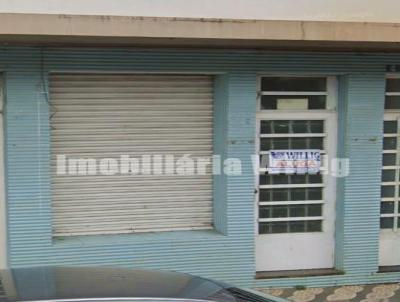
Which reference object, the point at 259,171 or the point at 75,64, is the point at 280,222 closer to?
the point at 259,171

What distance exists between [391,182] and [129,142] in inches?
119

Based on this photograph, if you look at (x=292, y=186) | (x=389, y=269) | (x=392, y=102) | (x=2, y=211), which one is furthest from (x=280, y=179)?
(x=2, y=211)

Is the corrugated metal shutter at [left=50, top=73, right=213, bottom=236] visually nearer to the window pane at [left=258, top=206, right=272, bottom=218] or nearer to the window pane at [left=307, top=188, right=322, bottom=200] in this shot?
the window pane at [left=258, top=206, right=272, bottom=218]

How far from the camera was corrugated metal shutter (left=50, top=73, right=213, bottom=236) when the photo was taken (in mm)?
6176

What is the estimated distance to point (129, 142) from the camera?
6.34m

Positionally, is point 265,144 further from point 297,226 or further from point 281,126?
point 297,226

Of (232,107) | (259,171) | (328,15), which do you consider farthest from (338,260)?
(328,15)

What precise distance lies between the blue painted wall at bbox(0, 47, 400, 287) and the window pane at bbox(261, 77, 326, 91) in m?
0.22

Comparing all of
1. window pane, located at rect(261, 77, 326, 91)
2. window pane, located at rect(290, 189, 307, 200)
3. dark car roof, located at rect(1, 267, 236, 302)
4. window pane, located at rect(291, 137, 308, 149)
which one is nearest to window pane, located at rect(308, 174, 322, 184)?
window pane, located at rect(290, 189, 307, 200)

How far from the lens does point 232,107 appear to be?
20.2 feet

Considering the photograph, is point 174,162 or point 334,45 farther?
point 174,162

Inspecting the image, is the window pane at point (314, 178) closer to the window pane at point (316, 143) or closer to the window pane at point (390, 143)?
the window pane at point (316, 143)

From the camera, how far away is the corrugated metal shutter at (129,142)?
6176 millimetres

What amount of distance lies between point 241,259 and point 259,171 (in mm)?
977
